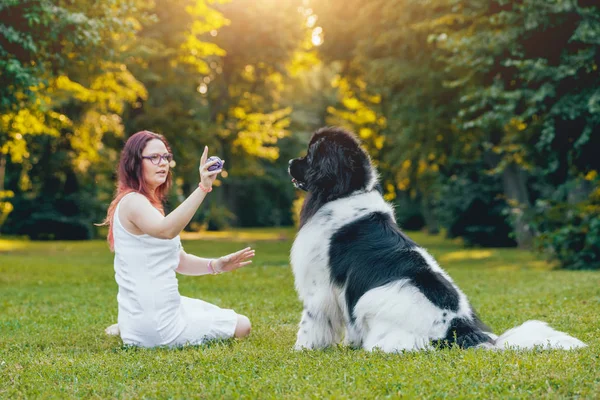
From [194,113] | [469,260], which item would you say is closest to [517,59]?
[469,260]

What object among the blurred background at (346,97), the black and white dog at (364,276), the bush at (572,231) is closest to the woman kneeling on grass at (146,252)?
the black and white dog at (364,276)

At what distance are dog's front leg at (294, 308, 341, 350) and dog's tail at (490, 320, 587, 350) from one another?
130cm

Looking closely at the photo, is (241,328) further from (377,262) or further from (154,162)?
(154,162)

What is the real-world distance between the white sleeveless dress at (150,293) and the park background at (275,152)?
0.90 feet

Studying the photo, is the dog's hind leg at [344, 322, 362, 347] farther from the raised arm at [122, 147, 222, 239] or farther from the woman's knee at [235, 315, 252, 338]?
the raised arm at [122, 147, 222, 239]

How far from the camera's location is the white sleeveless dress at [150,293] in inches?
215

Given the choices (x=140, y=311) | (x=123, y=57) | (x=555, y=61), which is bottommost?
(x=140, y=311)

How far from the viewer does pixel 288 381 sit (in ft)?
14.2

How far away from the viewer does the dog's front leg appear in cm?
552

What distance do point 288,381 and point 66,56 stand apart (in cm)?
1022

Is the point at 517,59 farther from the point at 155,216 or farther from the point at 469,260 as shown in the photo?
the point at 155,216

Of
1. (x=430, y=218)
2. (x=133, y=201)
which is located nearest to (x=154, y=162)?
(x=133, y=201)

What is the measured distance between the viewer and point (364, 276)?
5.16 m

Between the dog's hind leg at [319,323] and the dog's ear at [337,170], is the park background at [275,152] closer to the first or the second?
the dog's hind leg at [319,323]
